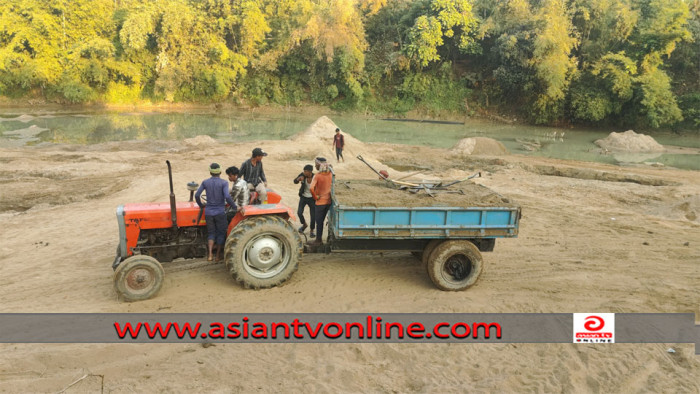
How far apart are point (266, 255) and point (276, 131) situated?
2152cm

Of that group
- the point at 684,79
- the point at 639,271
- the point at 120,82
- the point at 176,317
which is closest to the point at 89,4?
the point at 120,82

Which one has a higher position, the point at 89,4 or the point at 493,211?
the point at 89,4

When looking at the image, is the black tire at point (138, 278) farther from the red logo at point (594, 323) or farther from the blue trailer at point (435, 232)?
the red logo at point (594, 323)

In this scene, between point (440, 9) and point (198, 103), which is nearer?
point (440, 9)

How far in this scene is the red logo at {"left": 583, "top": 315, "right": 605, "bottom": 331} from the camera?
5355mm

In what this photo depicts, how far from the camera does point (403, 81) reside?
1462 inches

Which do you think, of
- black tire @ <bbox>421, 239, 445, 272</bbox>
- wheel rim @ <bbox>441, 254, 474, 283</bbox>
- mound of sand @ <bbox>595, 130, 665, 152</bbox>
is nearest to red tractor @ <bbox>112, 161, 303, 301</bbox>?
black tire @ <bbox>421, 239, 445, 272</bbox>

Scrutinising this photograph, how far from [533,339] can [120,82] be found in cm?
3972

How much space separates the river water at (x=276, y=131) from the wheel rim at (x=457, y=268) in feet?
49.1

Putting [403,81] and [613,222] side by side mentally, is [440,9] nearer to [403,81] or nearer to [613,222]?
[403,81]

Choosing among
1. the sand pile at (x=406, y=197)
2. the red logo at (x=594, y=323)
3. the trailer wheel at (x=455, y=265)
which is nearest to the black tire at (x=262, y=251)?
the sand pile at (x=406, y=197)

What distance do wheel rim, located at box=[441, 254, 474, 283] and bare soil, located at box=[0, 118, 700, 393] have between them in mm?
238

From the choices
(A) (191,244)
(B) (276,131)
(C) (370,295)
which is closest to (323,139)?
(B) (276,131)

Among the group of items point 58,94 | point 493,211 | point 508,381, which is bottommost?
point 508,381
